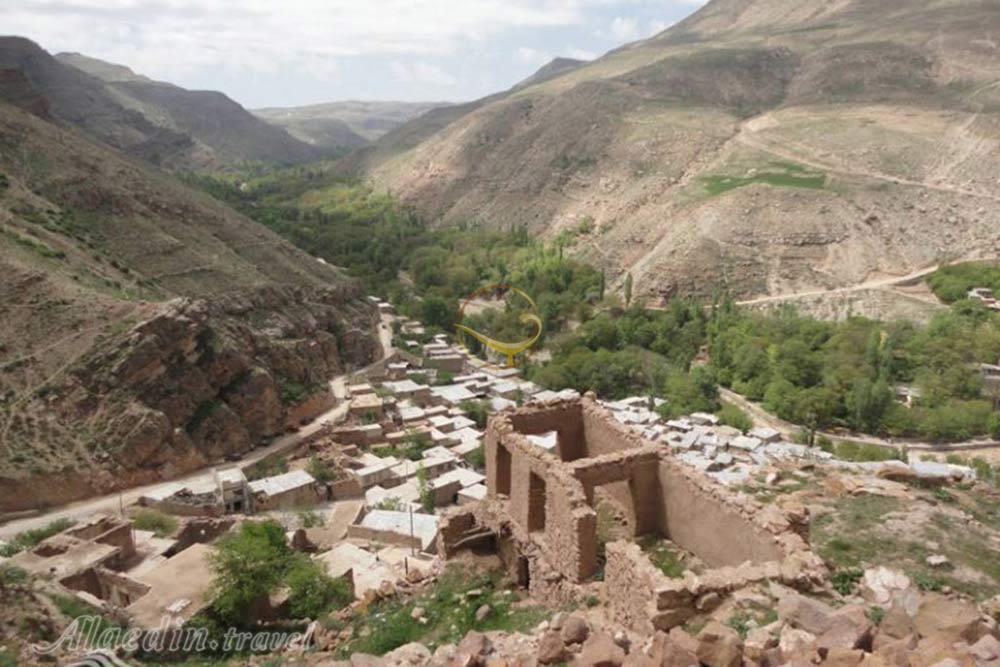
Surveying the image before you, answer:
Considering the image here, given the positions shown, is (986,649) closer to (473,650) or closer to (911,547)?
(473,650)

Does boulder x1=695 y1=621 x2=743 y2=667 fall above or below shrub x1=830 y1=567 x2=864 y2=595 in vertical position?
above

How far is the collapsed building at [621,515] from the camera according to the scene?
11.0 m

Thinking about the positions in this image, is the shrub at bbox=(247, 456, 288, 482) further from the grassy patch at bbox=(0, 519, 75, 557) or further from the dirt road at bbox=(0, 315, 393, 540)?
the grassy patch at bbox=(0, 519, 75, 557)

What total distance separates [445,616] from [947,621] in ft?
29.6

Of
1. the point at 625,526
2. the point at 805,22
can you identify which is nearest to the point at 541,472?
the point at 625,526

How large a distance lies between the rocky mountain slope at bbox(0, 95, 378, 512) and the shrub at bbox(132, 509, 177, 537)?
4.90 metres

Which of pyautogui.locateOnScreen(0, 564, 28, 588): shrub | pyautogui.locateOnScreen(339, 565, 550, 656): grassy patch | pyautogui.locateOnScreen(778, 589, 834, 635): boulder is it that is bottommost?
pyautogui.locateOnScreen(0, 564, 28, 588): shrub

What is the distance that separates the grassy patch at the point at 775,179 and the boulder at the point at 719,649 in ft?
251

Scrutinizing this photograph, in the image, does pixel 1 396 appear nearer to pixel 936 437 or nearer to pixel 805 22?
pixel 936 437

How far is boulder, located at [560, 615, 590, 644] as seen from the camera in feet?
32.2

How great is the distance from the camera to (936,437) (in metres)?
43.6

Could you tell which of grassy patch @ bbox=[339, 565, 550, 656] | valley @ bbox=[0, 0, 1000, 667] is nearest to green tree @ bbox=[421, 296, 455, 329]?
valley @ bbox=[0, 0, 1000, 667]

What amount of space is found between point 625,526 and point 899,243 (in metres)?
65.4

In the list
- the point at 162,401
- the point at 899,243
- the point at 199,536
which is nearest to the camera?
the point at 199,536
